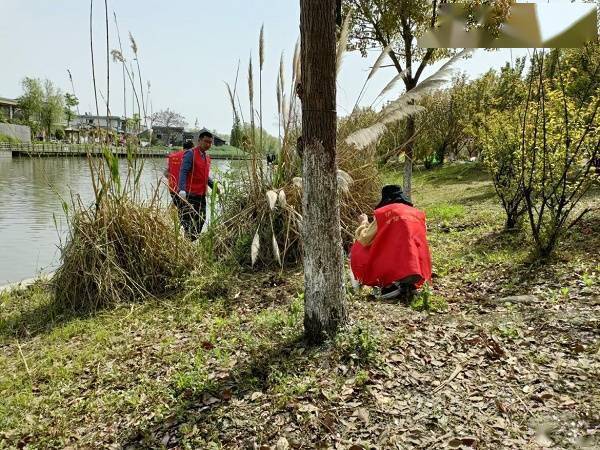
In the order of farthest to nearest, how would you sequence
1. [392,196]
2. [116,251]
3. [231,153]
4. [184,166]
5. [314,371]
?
[184,166], [231,153], [116,251], [392,196], [314,371]

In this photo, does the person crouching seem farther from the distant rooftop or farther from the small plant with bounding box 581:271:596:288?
the distant rooftop

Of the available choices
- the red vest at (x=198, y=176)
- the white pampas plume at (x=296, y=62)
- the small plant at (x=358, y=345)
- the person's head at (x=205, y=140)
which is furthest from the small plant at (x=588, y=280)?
the person's head at (x=205, y=140)

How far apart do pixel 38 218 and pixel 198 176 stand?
746 centimetres

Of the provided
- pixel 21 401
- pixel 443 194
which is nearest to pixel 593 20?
pixel 21 401

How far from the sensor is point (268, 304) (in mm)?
4320

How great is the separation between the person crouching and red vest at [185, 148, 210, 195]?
288 cm

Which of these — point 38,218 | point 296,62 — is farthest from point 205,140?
point 38,218

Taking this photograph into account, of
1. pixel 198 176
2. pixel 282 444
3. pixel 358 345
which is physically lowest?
pixel 282 444

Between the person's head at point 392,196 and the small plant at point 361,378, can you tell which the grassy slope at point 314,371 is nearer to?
the small plant at point 361,378

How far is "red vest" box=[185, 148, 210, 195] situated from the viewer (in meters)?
6.34

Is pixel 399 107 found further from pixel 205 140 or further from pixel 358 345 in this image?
pixel 205 140

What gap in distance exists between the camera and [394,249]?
164 inches

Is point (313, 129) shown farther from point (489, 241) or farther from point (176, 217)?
point (489, 241)

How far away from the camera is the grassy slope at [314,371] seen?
2430 mm
